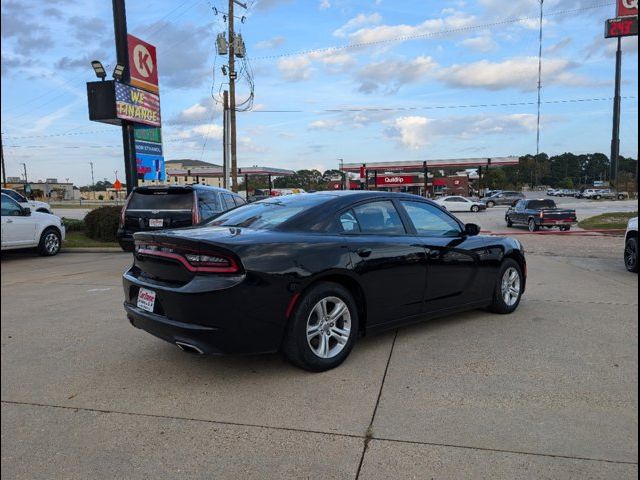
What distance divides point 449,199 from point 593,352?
38131mm

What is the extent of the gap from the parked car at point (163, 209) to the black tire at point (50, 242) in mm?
3474

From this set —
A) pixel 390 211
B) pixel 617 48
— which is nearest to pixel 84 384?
pixel 390 211

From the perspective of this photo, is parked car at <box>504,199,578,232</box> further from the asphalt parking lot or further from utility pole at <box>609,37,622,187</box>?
utility pole at <box>609,37,622,187</box>

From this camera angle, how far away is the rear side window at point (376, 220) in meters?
4.54

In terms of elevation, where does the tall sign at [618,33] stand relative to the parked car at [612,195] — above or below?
above

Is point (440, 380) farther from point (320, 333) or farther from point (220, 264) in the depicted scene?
point (220, 264)

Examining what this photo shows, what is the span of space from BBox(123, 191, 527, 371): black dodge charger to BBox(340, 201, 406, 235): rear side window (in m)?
0.01

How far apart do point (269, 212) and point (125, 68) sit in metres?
13.7

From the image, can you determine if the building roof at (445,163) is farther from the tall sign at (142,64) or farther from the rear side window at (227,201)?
the rear side window at (227,201)

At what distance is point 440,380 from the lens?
3887mm

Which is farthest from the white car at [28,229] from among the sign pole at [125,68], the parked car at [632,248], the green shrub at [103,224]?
the parked car at [632,248]

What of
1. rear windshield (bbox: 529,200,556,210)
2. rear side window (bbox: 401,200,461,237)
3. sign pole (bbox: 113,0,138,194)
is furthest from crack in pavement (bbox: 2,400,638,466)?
rear windshield (bbox: 529,200,556,210)

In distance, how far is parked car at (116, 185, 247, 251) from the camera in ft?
30.2

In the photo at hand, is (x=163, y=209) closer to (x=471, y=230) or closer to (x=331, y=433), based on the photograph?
(x=471, y=230)
